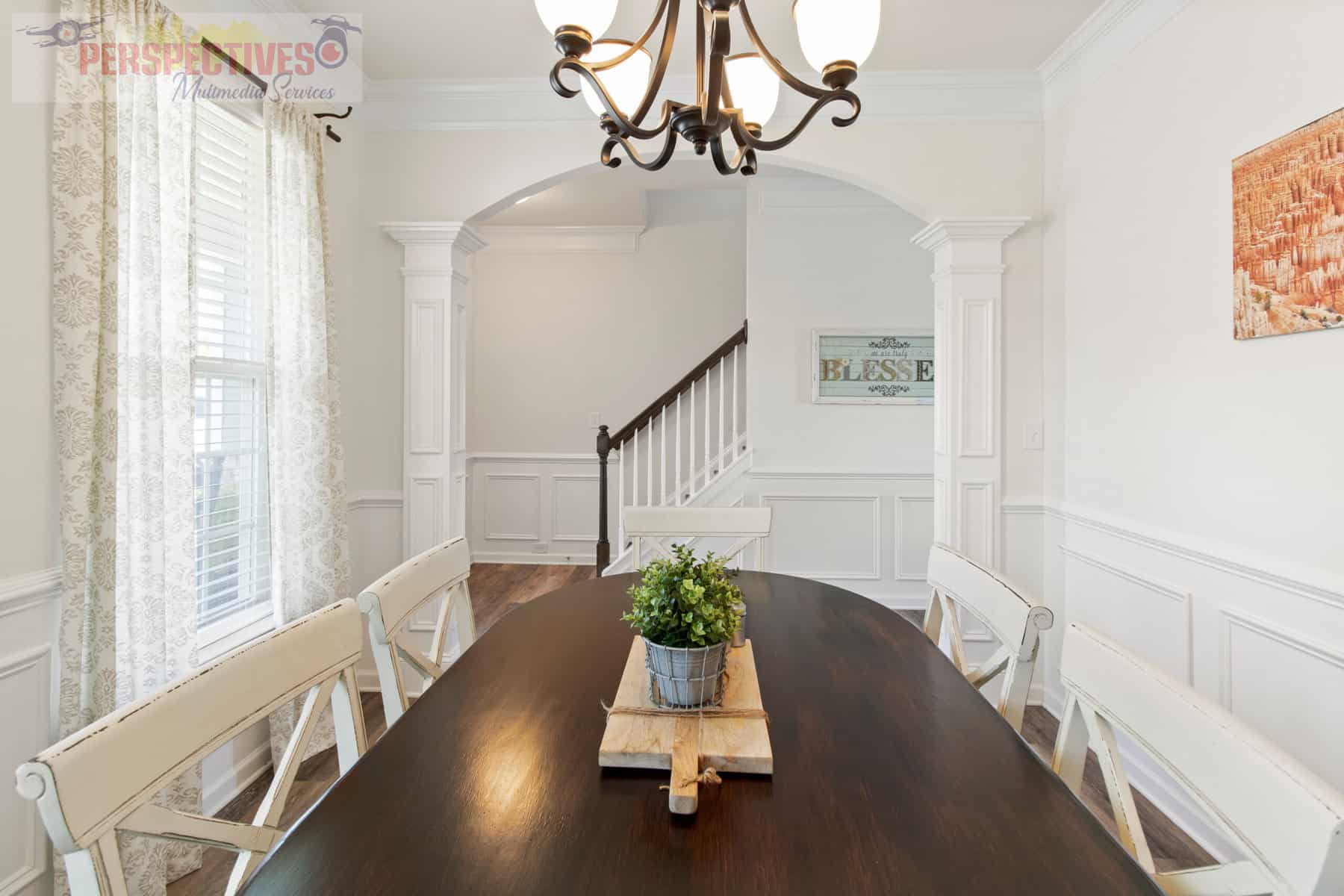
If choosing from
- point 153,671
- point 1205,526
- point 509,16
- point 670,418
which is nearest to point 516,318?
point 670,418

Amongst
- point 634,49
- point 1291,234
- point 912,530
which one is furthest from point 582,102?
point 912,530

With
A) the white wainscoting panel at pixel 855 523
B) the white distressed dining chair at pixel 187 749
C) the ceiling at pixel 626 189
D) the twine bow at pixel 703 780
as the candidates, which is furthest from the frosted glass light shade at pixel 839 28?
the white wainscoting panel at pixel 855 523

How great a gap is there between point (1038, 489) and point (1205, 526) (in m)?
0.94

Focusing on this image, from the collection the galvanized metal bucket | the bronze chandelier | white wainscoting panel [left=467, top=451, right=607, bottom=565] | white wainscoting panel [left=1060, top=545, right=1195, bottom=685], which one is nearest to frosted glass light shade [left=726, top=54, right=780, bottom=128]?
the bronze chandelier

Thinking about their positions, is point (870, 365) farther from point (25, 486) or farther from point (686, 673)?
point (25, 486)

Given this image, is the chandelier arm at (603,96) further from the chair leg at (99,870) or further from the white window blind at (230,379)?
the white window blind at (230,379)

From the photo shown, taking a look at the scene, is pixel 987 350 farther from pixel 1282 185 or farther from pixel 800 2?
pixel 800 2

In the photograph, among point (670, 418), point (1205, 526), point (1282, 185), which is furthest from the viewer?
point (670, 418)

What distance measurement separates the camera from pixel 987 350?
291cm

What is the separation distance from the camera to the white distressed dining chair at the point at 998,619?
1226mm

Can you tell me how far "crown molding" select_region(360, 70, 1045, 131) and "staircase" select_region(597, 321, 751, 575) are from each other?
1.79m

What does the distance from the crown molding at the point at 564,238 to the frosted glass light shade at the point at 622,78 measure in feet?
13.2

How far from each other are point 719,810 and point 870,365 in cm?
384

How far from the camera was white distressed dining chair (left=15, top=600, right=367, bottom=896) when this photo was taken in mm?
660
